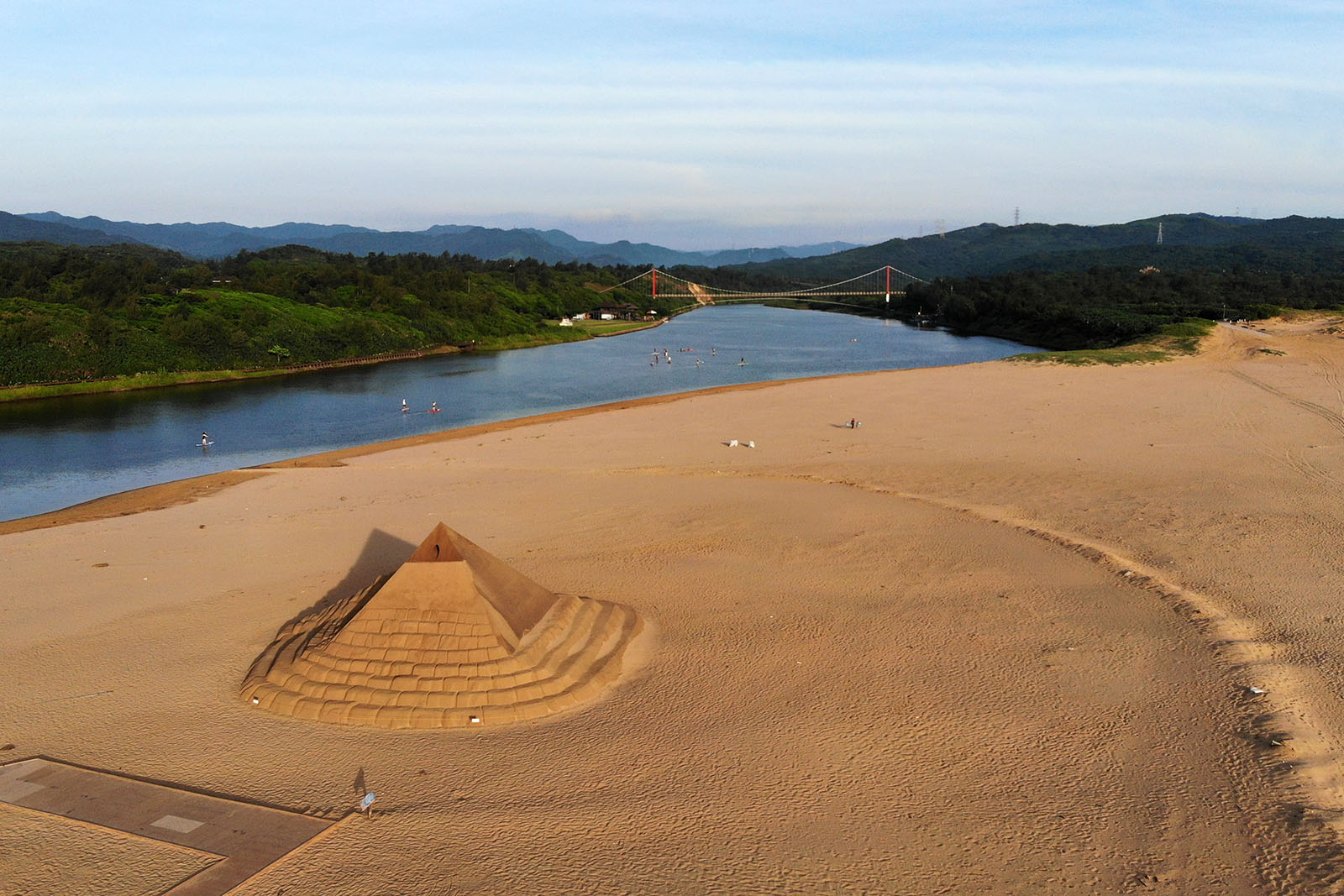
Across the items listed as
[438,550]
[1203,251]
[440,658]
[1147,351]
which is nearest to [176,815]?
[440,658]

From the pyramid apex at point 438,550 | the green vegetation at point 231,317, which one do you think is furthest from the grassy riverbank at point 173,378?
the pyramid apex at point 438,550

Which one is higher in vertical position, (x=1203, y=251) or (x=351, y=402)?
(x=1203, y=251)

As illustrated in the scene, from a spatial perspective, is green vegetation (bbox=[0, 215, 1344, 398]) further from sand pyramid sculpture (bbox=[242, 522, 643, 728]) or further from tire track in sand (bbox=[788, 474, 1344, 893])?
sand pyramid sculpture (bbox=[242, 522, 643, 728])

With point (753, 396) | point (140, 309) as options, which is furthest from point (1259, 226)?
point (140, 309)

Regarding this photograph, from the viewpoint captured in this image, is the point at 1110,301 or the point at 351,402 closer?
the point at 351,402

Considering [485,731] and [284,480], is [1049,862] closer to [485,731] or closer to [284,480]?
[485,731]

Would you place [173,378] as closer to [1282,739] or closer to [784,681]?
[784,681]

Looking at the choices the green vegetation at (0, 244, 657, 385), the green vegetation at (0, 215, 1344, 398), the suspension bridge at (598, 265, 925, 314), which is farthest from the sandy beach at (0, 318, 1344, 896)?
the suspension bridge at (598, 265, 925, 314)
